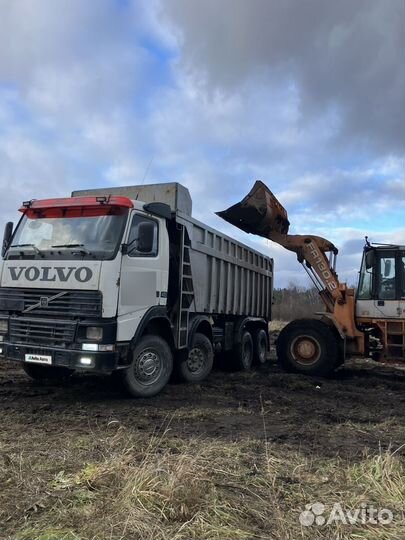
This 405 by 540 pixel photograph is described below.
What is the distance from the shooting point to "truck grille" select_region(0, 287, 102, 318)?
6711 mm

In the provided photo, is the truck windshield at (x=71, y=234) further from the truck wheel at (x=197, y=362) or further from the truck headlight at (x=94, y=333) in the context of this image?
the truck wheel at (x=197, y=362)

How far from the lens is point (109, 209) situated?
286 inches

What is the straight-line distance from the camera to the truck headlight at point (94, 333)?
6.61m

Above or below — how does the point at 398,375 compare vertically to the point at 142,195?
below

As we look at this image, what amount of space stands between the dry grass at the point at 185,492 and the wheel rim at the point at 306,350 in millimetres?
6159

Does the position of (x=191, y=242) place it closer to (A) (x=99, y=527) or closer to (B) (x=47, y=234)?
(B) (x=47, y=234)

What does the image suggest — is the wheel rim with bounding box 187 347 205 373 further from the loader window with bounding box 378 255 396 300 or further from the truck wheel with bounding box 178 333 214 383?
the loader window with bounding box 378 255 396 300

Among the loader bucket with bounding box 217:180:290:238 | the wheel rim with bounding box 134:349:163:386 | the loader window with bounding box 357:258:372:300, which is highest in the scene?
the loader bucket with bounding box 217:180:290:238

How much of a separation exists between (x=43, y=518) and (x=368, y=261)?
9.17 m

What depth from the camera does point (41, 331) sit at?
22.6 ft

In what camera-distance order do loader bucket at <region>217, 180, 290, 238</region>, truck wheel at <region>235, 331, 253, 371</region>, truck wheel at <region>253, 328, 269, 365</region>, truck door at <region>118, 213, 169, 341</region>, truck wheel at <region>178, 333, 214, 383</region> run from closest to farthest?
1. truck door at <region>118, 213, 169, 341</region>
2. truck wheel at <region>178, 333, 214, 383</region>
3. loader bucket at <region>217, 180, 290, 238</region>
4. truck wheel at <region>235, 331, 253, 371</region>
5. truck wheel at <region>253, 328, 269, 365</region>

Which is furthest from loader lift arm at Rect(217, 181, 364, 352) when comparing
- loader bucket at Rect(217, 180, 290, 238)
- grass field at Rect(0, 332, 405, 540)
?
grass field at Rect(0, 332, 405, 540)

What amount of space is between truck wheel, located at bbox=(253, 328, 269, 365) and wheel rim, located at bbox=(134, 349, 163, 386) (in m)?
5.38

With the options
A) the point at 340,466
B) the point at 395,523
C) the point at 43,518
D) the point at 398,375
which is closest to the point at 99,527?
the point at 43,518
